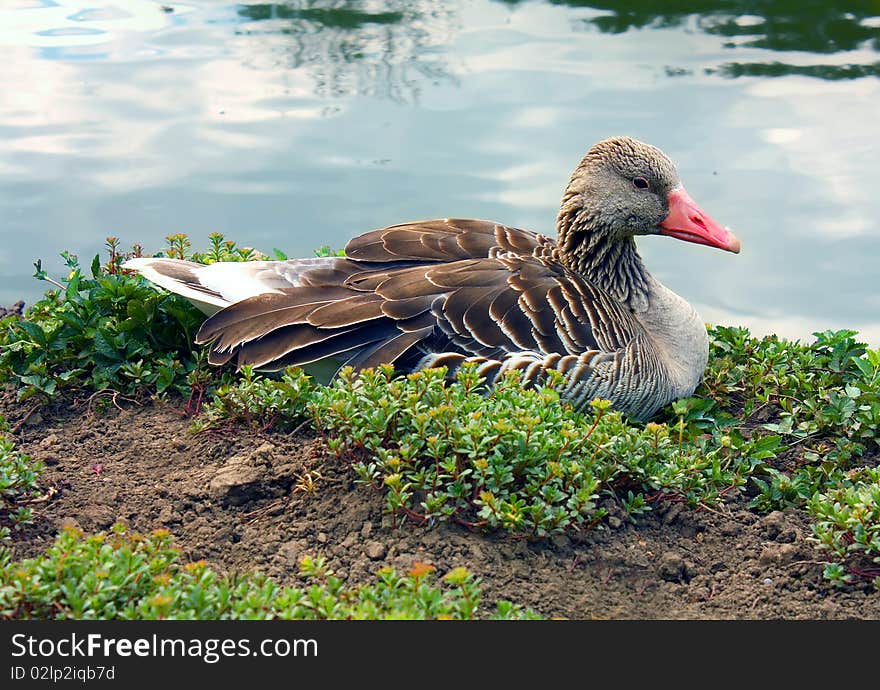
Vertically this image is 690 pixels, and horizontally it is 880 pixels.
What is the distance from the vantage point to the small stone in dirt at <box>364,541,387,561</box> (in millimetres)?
4180

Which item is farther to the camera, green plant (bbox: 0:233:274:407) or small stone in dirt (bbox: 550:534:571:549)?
green plant (bbox: 0:233:274:407)

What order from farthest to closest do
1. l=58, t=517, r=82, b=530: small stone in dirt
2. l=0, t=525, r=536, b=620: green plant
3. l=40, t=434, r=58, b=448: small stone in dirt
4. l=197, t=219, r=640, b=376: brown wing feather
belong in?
l=197, t=219, r=640, b=376: brown wing feather, l=40, t=434, r=58, b=448: small stone in dirt, l=58, t=517, r=82, b=530: small stone in dirt, l=0, t=525, r=536, b=620: green plant

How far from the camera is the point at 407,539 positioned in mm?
4266

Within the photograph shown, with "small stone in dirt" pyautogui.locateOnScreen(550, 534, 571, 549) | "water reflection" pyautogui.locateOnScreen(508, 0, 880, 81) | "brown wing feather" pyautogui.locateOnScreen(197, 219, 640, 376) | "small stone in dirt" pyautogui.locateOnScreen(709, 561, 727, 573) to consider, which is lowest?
"small stone in dirt" pyautogui.locateOnScreen(709, 561, 727, 573)

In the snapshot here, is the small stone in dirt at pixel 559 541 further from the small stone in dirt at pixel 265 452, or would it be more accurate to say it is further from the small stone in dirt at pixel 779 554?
the small stone in dirt at pixel 265 452

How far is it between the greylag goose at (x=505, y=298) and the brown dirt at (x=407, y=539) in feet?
2.49

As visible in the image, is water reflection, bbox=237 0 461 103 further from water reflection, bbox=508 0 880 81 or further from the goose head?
the goose head

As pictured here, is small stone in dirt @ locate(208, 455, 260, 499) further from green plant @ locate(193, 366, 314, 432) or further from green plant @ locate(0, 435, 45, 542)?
green plant @ locate(0, 435, 45, 542)

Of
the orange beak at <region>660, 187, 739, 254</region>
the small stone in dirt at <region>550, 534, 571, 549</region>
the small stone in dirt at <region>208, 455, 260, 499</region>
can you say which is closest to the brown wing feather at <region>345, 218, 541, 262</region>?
the orange beak at <region>660, 187, 739, 254</region>

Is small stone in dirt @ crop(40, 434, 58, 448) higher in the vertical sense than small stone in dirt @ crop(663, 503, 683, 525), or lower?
higher

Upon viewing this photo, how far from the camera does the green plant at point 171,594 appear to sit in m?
3.50

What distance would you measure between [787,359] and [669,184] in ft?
4.29

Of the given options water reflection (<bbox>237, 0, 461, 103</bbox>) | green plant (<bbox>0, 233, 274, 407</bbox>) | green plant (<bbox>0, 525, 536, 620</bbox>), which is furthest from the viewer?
water reflection (<bbox>237, 0, 461, 103</bbox>)

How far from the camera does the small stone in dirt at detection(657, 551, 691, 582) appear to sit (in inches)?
171
